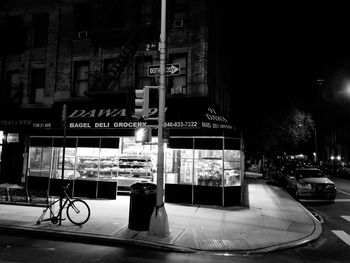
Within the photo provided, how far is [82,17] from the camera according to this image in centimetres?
1789

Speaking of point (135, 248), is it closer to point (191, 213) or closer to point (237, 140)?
point (191, 213)

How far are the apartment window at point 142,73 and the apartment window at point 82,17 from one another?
3961 millimetres

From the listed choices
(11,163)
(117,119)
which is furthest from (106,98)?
(11,163)

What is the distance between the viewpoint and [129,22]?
53.4 ft

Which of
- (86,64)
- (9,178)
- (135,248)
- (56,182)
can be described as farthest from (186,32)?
(9,178)

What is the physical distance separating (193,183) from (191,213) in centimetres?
230

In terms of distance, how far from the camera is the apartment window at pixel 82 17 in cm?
1778

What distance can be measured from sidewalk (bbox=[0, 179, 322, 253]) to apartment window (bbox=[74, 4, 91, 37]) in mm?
10268

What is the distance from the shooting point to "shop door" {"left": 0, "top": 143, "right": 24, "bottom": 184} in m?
18.2

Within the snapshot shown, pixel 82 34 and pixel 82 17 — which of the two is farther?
pixel 82 17

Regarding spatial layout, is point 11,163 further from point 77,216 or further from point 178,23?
point 178,23

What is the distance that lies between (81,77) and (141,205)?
36.3 feet

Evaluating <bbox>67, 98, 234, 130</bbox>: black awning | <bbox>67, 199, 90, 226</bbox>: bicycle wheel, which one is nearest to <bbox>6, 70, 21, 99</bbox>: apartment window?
<bbox>67, 98, 234, 130</bbox>: black awning

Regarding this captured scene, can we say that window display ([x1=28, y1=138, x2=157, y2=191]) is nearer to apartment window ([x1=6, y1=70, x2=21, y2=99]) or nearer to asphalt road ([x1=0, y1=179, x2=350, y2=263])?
apartment window ([x1=6, y1=70, x2=21, y2=99])
